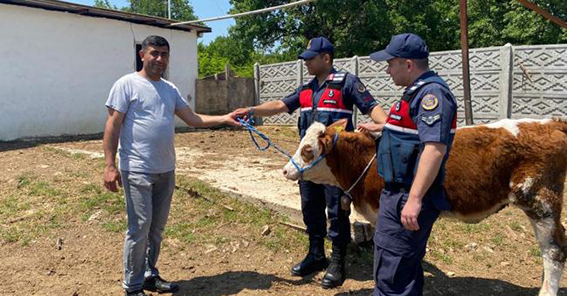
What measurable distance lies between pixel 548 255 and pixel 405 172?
5.33 feet

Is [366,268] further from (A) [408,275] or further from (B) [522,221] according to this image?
(B) [522,221]

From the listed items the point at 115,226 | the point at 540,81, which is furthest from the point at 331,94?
the point at 540,81

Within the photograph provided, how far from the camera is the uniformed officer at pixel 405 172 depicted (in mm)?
2426

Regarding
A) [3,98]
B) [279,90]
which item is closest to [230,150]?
[279,90]

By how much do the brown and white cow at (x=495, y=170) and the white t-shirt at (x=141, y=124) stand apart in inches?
41.0

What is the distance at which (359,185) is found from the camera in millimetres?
3328

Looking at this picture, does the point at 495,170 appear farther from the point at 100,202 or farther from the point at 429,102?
the point at 100,202

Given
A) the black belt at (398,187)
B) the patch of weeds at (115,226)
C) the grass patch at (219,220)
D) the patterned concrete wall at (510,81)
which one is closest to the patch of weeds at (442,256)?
the grass patch at (219,220)

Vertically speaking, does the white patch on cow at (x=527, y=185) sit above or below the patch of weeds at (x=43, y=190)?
above

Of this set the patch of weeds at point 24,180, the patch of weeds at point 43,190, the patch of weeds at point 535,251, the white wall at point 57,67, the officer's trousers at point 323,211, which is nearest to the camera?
the officer's trousers at point 323,211

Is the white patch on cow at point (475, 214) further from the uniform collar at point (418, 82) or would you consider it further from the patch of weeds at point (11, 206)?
the patch of weeds at point (11, 206)

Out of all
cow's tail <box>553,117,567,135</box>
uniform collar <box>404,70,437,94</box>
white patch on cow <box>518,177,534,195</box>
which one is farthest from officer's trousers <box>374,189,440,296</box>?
cow's tail <box>553,117,567,135</box>

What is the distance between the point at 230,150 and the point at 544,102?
6427 mm

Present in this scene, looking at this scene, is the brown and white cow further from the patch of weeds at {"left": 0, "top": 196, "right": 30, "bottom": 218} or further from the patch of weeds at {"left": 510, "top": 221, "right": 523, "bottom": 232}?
the patch of weeds at {"left": 0, "top": 196, "right": 30, "bottom": 218}
